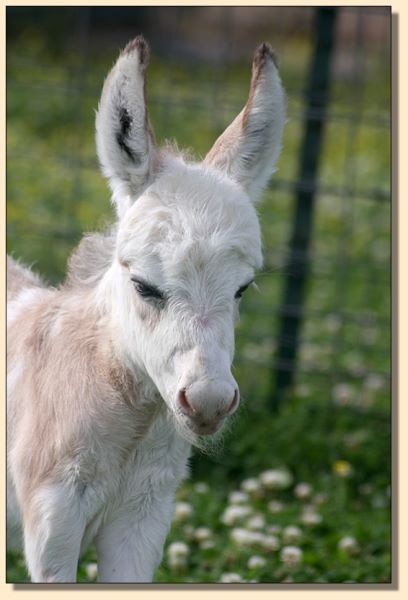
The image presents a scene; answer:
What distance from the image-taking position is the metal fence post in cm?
607

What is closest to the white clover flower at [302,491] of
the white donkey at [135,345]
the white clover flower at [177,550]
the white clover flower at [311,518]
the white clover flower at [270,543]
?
the white clover flower at [311,518]

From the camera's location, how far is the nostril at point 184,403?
261cm

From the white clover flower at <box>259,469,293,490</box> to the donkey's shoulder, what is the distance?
2.24m

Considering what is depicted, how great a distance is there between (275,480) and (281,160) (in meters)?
5.00

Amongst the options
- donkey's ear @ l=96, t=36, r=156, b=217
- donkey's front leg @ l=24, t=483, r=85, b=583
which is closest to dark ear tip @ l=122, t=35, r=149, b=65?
donkey's ear @ l=96, t=36, r=156, b=217

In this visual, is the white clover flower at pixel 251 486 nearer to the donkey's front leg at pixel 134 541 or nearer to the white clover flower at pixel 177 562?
the white clover flower at pixel 177 562

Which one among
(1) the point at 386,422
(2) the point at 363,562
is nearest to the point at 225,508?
(2) the point at 363,562

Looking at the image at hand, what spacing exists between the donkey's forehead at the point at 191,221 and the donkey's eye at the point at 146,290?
7 centimetres

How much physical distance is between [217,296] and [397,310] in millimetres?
1245

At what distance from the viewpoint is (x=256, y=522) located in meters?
4.79

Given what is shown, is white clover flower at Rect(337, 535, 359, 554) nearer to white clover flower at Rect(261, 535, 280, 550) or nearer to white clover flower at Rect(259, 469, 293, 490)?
white clover flower at Rect(261, 535, 280, 550)

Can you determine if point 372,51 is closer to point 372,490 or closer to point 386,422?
point 386,422

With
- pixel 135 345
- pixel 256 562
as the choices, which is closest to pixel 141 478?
pixel 135 345

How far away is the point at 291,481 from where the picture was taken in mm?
5457
